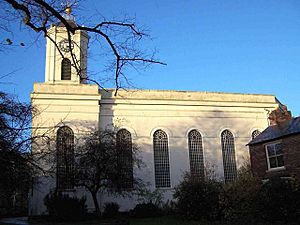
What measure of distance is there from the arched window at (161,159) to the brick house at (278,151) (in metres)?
7.81

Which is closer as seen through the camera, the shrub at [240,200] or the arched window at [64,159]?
the shrub at [240,200]

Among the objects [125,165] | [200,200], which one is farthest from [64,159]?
[200,200]

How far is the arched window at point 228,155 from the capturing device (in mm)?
31795

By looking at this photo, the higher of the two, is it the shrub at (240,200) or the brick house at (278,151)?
the brick house at (278,151)

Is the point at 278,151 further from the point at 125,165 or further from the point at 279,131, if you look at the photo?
the point at 125,165

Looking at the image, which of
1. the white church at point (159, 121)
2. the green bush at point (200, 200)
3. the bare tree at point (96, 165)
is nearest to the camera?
the green bush at point (200, 200)

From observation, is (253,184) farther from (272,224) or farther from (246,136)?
(246,136)

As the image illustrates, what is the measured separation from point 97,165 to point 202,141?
11409 mm

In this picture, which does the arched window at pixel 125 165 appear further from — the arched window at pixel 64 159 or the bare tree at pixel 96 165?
the arched window at pixel 64 159

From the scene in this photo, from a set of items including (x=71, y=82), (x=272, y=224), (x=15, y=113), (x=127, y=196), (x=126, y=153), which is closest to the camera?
(x=15, y=113)

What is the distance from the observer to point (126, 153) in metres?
25.4

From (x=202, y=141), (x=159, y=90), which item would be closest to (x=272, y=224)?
(x=202, y=141)

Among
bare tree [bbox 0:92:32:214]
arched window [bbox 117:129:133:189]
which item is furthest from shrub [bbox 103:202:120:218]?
bare tree [bbox 0:92:32:214]

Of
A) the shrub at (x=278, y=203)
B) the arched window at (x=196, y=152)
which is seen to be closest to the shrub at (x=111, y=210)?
the arched window at (x=196, y=152)
